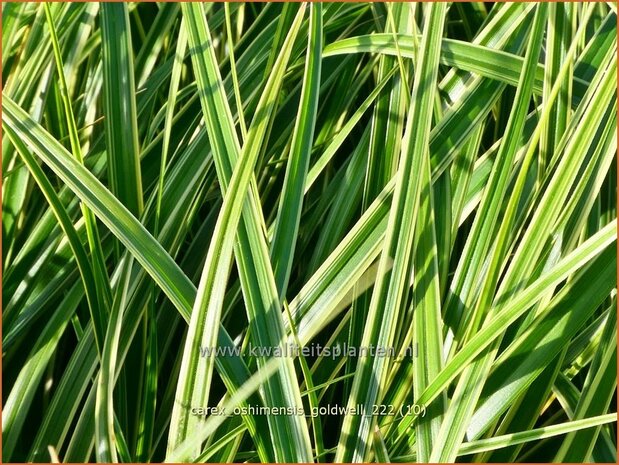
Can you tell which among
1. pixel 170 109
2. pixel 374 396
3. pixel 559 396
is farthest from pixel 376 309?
pixel 170 109

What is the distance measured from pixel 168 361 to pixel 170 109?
0.28 m

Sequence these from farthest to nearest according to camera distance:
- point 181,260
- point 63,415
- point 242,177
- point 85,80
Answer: point 85,80 < point 181,260 < point 63,415 < point 242,177

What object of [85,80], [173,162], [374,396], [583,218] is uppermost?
[85,80]

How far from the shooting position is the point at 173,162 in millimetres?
729

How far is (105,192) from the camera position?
23.3 inches

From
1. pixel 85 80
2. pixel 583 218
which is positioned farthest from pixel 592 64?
pixel 85 80

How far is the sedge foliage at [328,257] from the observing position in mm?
554

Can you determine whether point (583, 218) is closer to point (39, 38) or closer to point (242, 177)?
point (242, 177)

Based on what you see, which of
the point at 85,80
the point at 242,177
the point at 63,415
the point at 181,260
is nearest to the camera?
the point at 242,177

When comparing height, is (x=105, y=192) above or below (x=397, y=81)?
below

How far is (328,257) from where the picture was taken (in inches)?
24.7

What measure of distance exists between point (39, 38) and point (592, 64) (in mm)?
664

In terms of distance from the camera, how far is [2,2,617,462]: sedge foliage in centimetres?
55

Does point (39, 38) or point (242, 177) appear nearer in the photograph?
point (242, 177)
